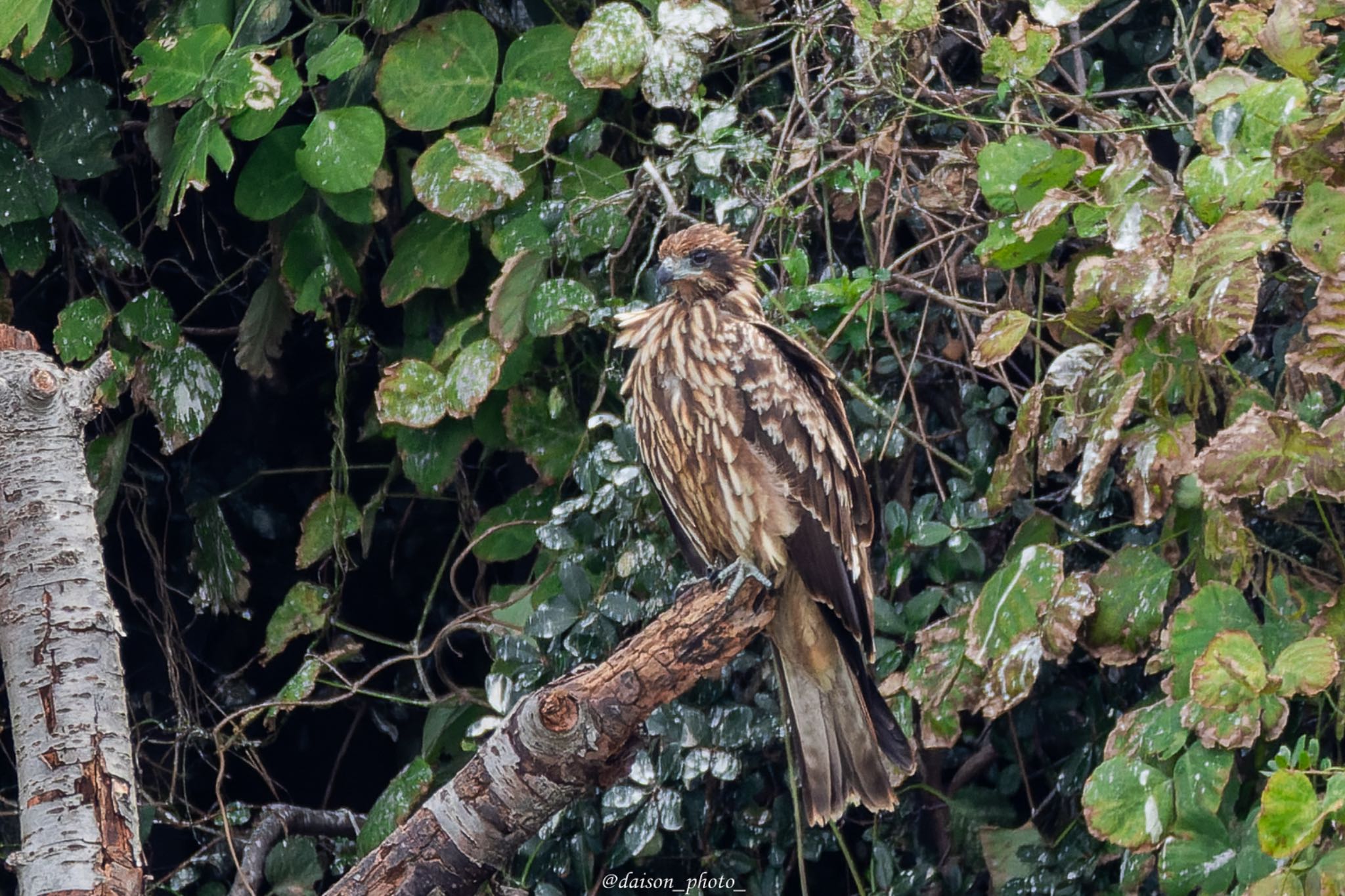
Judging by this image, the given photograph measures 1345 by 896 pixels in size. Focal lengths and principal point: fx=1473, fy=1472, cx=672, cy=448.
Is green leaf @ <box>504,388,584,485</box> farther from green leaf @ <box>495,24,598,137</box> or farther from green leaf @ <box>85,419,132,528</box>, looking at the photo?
green leaf @ <box>85,419,132,528</box>

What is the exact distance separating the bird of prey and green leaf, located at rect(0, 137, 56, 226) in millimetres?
1263

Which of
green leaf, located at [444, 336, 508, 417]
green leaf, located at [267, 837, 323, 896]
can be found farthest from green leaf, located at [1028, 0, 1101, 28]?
green leaf, located at [267, 837, 323, 896]

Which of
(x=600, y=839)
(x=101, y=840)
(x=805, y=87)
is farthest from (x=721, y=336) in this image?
(x=101, y=840)

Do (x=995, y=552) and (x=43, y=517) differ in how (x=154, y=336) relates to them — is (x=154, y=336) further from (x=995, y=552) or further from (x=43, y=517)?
(x=995, y=552)

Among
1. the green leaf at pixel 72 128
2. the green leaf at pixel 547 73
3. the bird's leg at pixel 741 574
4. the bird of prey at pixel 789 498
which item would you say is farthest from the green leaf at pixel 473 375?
the green leaf at pixel 72 128

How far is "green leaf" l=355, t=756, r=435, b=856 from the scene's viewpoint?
2.85 metres

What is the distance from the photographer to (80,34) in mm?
3148

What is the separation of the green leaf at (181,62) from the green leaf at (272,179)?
0.24 metres

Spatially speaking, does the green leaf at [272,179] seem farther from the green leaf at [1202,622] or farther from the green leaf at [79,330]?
the green leaf at [1202,622]

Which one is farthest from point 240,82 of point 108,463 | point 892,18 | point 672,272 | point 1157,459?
point 1157,459

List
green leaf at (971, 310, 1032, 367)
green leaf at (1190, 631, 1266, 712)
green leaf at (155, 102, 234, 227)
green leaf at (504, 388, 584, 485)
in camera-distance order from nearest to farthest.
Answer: green leaf at (1190, 631, 1266, 712)
green leaf at (971, 310, 1032, 367)
green leaf at (155, 102, 234, 227)
green leaf at (504, 388, 584, 485)

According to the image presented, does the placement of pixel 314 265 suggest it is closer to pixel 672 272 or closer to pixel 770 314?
pixel 672 272

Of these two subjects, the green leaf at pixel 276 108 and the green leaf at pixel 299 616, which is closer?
the green leaf at pixel 276 108

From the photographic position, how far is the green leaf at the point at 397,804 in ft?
9.35
